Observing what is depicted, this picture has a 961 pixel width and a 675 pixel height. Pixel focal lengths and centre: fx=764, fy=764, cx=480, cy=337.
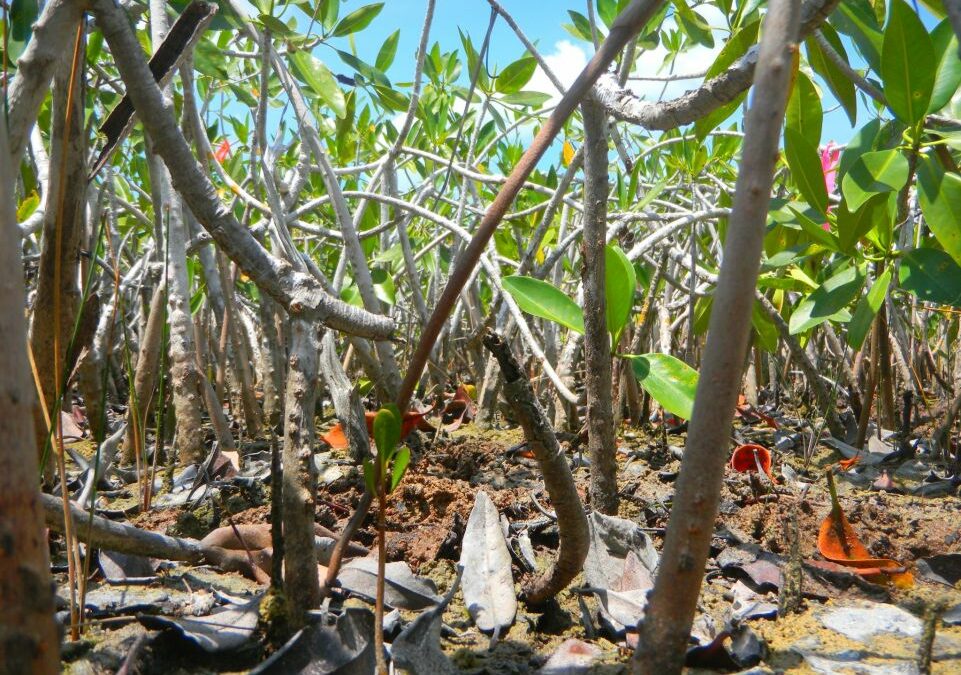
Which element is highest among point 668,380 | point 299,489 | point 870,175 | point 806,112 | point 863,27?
point 863,27

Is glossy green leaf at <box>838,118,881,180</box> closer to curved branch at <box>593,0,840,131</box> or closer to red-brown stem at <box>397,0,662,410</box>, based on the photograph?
curved branch at <box>593,0,840,131</box>

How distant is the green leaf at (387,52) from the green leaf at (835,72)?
5.68 feet

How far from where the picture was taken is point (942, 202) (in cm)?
122

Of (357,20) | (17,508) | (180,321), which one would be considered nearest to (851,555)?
(17,508)

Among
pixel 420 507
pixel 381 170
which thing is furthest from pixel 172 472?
pixel 381 170

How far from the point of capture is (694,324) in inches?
94.2

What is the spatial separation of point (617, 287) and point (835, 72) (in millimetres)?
527

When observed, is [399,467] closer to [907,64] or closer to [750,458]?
[907,64]

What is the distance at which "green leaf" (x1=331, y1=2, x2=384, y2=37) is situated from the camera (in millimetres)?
1992

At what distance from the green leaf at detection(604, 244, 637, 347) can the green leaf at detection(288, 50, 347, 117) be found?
68 centimetres

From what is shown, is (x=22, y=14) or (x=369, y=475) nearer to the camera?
(x=369, y=475)

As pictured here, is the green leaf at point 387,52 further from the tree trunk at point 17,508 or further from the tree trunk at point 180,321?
the tree trunk at point 17,508

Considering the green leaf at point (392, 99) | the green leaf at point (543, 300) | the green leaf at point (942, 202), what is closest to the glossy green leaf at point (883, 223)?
the green leaf at point (942, 202)

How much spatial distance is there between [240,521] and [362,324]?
27.4 inches
